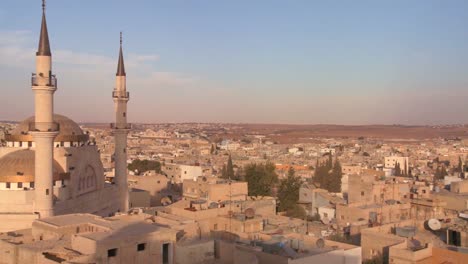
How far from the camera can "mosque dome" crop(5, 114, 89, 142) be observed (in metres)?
21.2

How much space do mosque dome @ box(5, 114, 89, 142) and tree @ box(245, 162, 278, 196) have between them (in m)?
12.5

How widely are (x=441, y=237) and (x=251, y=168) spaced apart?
1711 centimetres

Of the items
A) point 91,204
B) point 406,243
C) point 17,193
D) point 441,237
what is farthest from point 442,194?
point 17,193

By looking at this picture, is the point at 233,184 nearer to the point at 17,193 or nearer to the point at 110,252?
the point at 17,193

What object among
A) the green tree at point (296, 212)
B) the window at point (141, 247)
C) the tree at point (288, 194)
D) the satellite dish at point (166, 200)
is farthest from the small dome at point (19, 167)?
the tree at point (288, 194)

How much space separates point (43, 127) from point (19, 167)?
6.06ft

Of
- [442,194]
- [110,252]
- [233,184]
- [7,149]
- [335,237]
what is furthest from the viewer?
[233,184]

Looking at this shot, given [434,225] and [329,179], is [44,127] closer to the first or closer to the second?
[434,225]

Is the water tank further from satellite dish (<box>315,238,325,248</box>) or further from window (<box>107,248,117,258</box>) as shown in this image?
window (<box>107,248,117,258</box>)

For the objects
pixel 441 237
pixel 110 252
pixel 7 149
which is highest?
pixel 7 149

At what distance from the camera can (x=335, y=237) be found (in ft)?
59.0

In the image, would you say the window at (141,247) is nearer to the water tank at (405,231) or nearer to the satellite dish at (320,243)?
the satellite dish at (320,243)

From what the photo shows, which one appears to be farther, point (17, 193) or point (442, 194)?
point (442, 194)

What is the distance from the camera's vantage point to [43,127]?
18234 mm
